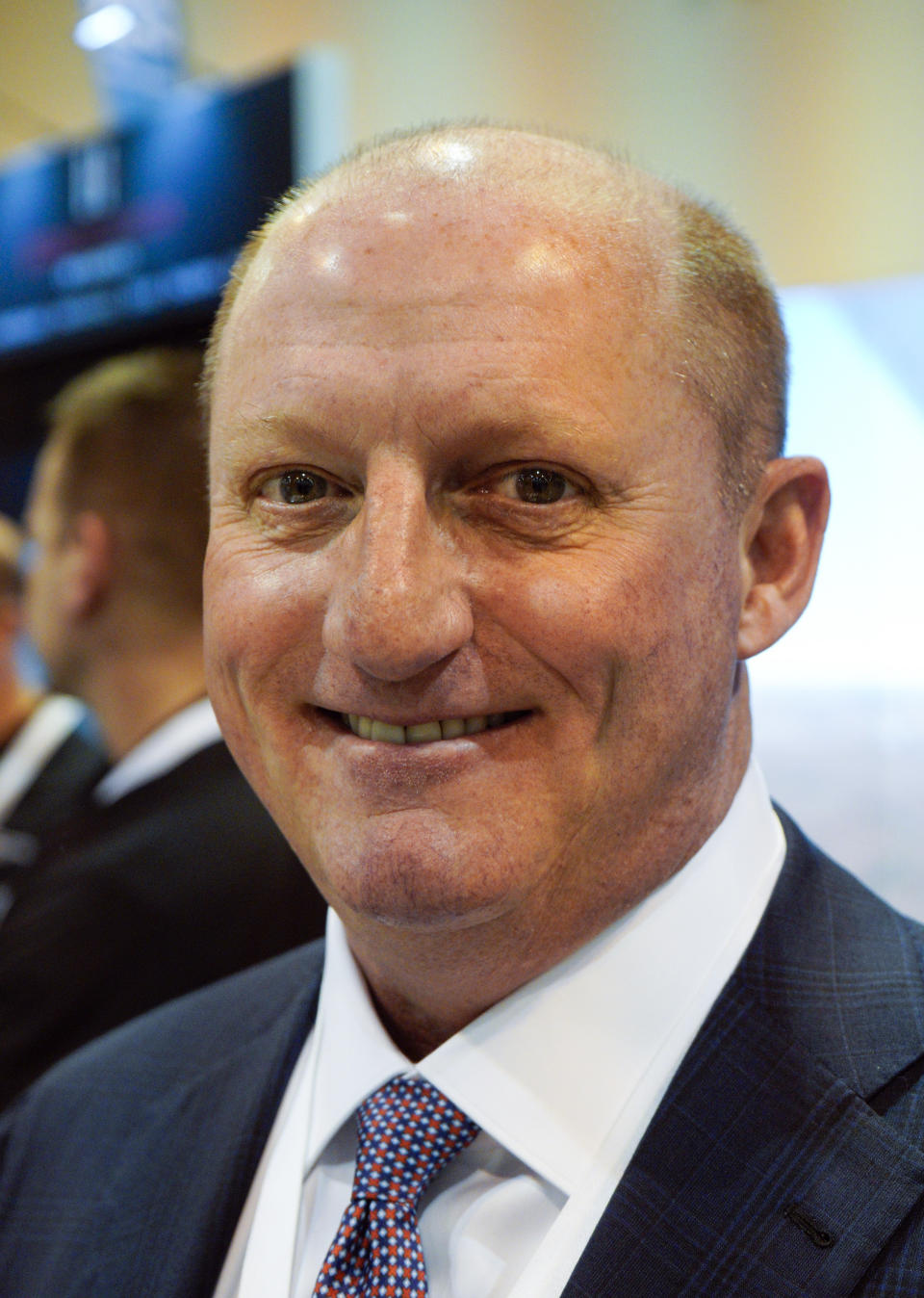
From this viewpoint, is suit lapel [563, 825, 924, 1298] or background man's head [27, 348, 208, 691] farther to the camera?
background man's head [27, 348, 208, 691]

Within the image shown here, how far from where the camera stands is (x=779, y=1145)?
1.06 metres

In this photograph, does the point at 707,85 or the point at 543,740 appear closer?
the point at 543,740

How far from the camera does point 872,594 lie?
1.60 m

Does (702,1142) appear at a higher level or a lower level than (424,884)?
lower

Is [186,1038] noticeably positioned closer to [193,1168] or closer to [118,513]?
[193,1168]

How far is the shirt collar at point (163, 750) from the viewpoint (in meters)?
1.90

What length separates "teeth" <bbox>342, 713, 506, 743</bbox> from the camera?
1.10 metres

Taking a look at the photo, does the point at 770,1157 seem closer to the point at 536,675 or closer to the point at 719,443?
the point at 536,675

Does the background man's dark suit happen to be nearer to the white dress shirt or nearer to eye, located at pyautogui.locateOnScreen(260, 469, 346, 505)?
the white dress shirt

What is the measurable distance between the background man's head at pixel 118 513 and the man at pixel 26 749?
6 cm

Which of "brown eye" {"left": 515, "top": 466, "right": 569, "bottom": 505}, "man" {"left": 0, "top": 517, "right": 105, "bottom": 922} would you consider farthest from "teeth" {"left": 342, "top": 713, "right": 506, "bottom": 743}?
"man" {"left": 0, "top": 517, "right": 105, "bottom": 922}

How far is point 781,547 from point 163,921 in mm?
1048

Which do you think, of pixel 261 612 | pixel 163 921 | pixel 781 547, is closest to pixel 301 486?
pixel 261 612

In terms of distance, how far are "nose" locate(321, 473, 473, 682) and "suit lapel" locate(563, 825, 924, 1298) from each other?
1.39ft
